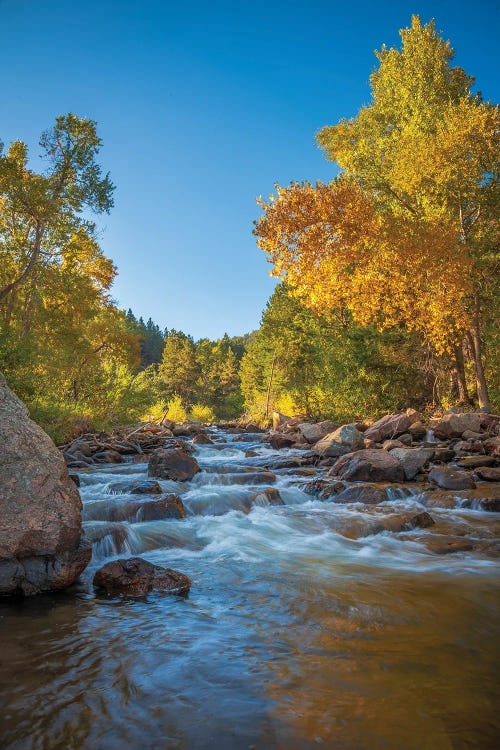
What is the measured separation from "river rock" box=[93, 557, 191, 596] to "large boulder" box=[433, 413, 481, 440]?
12.3 metres

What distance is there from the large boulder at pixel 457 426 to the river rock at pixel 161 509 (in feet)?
33.6

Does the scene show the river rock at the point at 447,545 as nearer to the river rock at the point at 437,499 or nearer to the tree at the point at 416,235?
the river rock at the point at 437,499

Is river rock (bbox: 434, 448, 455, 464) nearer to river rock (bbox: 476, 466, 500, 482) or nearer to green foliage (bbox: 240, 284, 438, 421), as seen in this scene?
river rock (bbox: 476, 466, 500, 482)

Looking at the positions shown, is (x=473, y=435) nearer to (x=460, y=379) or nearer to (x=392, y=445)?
(x=392, y=445)

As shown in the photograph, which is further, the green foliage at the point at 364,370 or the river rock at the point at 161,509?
the green foliage at the point at 364,370

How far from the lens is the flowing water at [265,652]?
2.40 metres

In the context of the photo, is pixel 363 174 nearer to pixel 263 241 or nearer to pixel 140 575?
pixel 263 241

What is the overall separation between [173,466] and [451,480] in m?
6.07

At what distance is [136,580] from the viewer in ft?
14.8

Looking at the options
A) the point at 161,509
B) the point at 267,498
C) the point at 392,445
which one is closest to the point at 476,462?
the point at 392,445

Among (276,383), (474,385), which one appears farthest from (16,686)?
(276,383)

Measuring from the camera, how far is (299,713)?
2543 mm

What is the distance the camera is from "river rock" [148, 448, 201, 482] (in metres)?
10.3

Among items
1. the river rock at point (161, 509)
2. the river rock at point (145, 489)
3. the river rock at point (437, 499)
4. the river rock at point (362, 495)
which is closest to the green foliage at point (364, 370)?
the river rock at point (362, 495)
